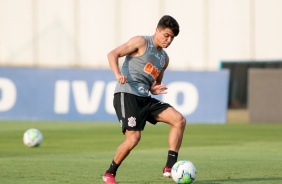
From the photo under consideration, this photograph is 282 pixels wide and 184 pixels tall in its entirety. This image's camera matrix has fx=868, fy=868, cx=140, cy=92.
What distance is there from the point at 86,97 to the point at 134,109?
16713 mm

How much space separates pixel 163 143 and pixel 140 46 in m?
8.35

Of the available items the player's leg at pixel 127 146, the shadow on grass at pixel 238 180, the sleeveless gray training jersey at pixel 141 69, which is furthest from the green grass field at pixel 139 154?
the sleeveless gray training jersey at pixel 141 69

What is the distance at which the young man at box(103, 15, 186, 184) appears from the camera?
11961mm

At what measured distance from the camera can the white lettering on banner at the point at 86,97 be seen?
28.5m

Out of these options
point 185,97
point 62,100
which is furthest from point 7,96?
point 185,97

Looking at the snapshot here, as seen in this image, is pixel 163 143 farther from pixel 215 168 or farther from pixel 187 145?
pixel 215 168

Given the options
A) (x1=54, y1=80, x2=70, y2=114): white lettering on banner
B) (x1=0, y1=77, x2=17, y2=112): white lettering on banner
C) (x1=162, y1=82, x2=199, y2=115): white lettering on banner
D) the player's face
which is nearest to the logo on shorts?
the player's face

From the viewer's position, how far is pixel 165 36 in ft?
39.4

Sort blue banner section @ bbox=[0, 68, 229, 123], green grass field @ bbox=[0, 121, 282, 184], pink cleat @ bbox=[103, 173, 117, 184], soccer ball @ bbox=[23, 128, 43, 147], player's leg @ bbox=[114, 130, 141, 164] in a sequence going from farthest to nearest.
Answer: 1. blue banner section @ bbox=[0, 68, 229, 123]
2. soccer ball @ bbox=[23, 128, 43, 147]
3. green grass field @ bbox=[0, 121, 282, 184]
4. player's leg @ bbox=[114, 130, 141, 164]
5. pink cleat @ bbox=[103, 173, 117, 184]

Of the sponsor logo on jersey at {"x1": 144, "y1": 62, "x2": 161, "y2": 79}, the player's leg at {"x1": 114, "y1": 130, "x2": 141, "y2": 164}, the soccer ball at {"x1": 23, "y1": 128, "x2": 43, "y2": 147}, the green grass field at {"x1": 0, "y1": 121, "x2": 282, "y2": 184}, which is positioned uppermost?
the sponsor logo on jersey at {"x1": 144, "y1": 62, "x2": 161, "y2": 79}

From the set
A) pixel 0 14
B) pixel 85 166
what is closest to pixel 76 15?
pixel 0 14

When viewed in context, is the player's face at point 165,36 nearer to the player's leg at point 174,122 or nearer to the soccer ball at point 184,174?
the player's leg at point 174,122

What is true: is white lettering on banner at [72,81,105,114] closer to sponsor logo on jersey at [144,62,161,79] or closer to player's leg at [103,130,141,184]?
sponsor logo on jersey at [144,62,161,79]

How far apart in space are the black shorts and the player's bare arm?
1.75 feet
